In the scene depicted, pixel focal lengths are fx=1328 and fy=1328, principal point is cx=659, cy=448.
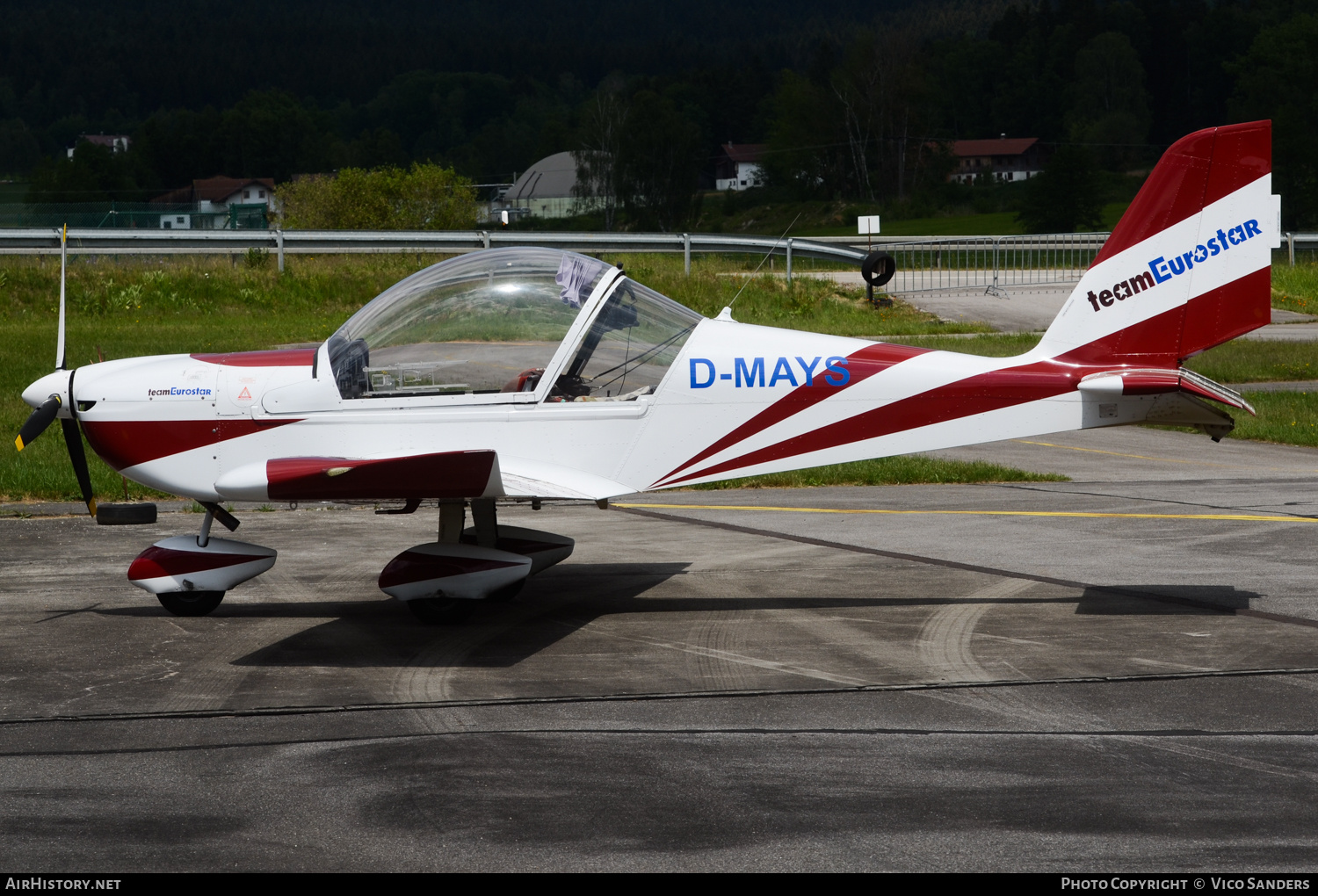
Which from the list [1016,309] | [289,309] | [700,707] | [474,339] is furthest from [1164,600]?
[1016,309]

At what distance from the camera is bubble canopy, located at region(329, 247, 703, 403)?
27.0ft

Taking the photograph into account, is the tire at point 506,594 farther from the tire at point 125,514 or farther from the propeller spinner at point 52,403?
the propeller spinner at point 52,403

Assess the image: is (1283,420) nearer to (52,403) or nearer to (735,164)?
(52,403)

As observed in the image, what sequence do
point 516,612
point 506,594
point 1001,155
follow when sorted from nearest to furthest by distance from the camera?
point 516,612 → point 506,594 → point 1001,155

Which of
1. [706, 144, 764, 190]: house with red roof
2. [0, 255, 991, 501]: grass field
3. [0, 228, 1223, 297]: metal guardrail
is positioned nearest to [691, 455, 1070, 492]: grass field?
[0, 255, 991, 501]: grass field

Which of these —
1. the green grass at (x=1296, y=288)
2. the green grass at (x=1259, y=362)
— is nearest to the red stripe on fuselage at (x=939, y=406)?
the green grass at (x=1259, y=362)

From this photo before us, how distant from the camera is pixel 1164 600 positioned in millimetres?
8602

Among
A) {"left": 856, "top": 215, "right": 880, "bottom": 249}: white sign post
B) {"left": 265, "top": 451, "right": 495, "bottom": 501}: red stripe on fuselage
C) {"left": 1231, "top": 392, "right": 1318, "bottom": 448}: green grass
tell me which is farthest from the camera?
{"left": 856, "top": 215, "right": 880, "bottom": 249}: white sign post

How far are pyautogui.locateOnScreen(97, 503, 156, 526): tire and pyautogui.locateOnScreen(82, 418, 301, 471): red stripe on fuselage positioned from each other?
465 millimetres

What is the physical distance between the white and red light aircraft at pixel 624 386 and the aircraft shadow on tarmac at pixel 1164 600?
43.5 inches

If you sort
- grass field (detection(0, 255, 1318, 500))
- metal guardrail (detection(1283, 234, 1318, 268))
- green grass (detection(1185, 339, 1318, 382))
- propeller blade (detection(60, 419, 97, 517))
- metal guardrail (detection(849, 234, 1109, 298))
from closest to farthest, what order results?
propeller blade (detection(60, 419, 97, 517)), green grass (detection(1185, 339, 1318, 382)), grass field (detection(0, 255, 1318, 500)), metal guardrail (detection(849, 234, 1109, 298)), metal guardrail (detection(1283, 234, 1318, 268))

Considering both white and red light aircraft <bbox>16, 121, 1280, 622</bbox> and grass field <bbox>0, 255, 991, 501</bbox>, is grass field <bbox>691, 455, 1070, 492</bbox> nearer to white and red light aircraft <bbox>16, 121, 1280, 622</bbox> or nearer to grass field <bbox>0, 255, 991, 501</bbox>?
white and red light aircraft <bbox>16, 121, 1280, 622</bbox>

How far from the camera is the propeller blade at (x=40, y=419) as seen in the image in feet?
26.5

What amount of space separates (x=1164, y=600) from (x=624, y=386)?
3.76 meters
